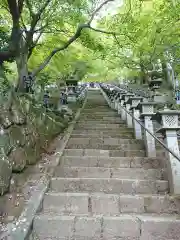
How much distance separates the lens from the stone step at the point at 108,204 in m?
4.20

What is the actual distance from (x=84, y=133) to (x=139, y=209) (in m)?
3.97

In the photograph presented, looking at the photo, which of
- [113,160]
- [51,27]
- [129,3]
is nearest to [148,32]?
[129,3]

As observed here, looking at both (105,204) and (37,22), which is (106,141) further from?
(37,22)

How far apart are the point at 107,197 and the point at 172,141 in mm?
1445

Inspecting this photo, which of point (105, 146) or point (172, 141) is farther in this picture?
point (105, 146)

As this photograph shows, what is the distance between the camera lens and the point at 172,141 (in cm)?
448

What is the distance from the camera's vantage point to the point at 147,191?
4.71 m

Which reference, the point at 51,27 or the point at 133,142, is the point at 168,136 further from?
the point at 51,27

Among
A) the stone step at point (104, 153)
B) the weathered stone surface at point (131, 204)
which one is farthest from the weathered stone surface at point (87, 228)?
the stone step at point (104, 153)

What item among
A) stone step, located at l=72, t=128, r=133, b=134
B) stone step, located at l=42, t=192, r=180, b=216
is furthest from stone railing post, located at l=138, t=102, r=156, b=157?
stone step, located at l=42, t=192, r=180, b=216

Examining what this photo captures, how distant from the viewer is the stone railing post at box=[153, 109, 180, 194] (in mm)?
4387

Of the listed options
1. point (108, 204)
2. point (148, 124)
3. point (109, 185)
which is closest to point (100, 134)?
point (148, 124)

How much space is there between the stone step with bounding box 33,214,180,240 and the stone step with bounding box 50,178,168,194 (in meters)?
0.90

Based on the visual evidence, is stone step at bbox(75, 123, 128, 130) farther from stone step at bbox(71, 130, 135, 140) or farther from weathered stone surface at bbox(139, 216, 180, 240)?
weathered stone surface at bbox(139, 216, 180, 240)
